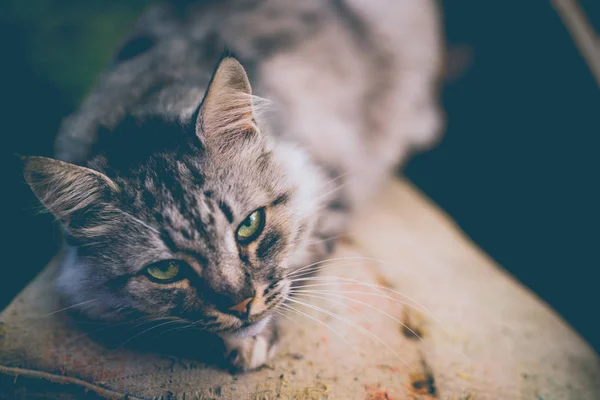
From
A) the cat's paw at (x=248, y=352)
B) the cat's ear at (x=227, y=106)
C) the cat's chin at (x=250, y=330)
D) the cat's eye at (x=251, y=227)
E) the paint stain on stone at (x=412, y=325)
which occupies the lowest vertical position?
the cat's paw at (x=248, y=352)

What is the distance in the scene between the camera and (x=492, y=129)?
2305 millimetres

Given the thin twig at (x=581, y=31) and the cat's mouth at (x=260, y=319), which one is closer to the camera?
the cat's mouth at (x=260, y=319)

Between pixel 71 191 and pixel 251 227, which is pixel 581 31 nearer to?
pixel 251 227

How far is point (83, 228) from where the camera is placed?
114cm

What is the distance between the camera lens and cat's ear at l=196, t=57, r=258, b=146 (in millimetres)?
1044

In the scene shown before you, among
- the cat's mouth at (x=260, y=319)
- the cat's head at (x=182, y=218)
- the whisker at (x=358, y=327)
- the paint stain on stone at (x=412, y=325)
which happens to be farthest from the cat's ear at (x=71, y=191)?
the paint stain on stone at (x=412, y=325)

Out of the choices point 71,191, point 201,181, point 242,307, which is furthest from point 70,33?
point 242,307

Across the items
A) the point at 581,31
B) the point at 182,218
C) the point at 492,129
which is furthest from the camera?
the point at 492,129

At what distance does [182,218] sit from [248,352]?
0.38m

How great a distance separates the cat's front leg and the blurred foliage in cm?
160

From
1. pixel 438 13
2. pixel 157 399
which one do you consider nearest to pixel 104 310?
pixel 157 399

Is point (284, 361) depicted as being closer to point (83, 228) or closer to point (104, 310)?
point (104, 310)

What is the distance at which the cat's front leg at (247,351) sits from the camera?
1.11 metres

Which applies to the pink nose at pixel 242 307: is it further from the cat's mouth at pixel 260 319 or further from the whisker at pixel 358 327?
the whisker at pixel 358 327
